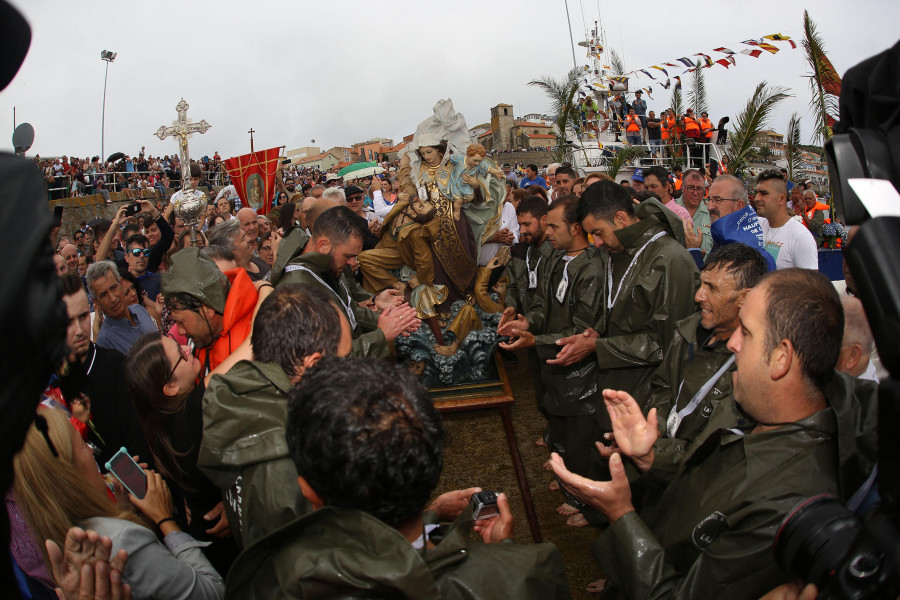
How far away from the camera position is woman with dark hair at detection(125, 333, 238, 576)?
2.68 metres

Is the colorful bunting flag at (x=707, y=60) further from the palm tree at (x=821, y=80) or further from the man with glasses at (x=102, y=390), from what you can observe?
the man with glasses at (x=102, y=390)

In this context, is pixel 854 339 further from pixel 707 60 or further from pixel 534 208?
pixel 707 60

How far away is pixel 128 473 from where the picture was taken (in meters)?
2.26

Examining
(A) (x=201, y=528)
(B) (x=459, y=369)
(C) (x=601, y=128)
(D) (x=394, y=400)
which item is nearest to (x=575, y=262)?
(B) (x=459, y=369)

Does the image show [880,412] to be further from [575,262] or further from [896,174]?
[575,262]

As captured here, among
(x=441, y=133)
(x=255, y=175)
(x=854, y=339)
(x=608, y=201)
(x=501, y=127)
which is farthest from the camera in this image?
(x=501, y=127)

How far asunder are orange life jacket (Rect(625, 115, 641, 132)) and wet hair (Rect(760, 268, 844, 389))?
15.9m

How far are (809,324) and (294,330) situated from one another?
64.6 inches

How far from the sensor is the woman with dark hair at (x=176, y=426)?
2682 mm

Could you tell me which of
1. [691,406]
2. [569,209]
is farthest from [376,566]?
[569,209]

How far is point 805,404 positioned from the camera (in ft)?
6.04

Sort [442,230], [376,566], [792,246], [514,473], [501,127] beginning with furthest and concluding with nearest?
[501,127] → [442,230] → [792,246] → [514,473] → [376,566]

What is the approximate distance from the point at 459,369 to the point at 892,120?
482cm

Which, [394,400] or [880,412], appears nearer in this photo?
[880,412]
